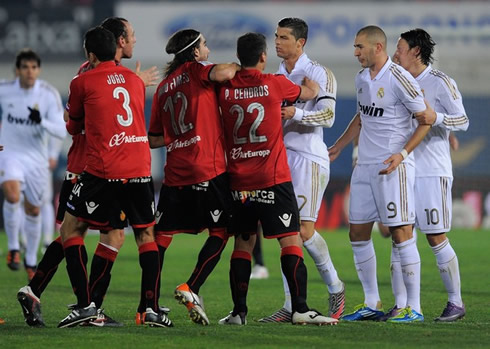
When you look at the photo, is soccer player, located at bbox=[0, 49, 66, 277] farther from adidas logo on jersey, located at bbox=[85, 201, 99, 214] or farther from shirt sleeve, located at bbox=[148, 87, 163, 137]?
adidas logo on jersey, located at bbox=[85, 201, 99, 214]

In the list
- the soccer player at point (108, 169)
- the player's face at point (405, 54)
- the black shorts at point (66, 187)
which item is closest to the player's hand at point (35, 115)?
the black shorts at point (66, 187)

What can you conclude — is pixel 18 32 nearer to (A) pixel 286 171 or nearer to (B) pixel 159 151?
(B) pixel 159 151

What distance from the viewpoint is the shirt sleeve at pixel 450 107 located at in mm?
8500

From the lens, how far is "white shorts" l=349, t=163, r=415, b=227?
8.23 meters

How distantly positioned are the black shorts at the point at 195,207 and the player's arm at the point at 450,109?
187cm

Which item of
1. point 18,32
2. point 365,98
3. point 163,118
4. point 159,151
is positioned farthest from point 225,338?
point 18,32

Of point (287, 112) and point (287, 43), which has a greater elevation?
point (287, 43)

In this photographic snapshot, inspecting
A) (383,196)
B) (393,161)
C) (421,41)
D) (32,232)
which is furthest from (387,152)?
(32,232)

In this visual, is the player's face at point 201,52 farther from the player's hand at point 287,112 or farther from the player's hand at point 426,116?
the player's hand at point 426,116

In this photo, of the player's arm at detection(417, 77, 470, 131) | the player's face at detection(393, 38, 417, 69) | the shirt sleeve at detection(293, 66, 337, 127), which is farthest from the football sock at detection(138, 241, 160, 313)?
the player's face at detection(393, 38, 417, 69)

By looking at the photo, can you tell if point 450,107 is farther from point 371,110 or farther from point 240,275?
point 240,275

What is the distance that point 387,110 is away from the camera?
325 inches

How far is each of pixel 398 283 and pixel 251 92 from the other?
2157 millimetres

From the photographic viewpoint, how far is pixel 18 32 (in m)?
28.5
